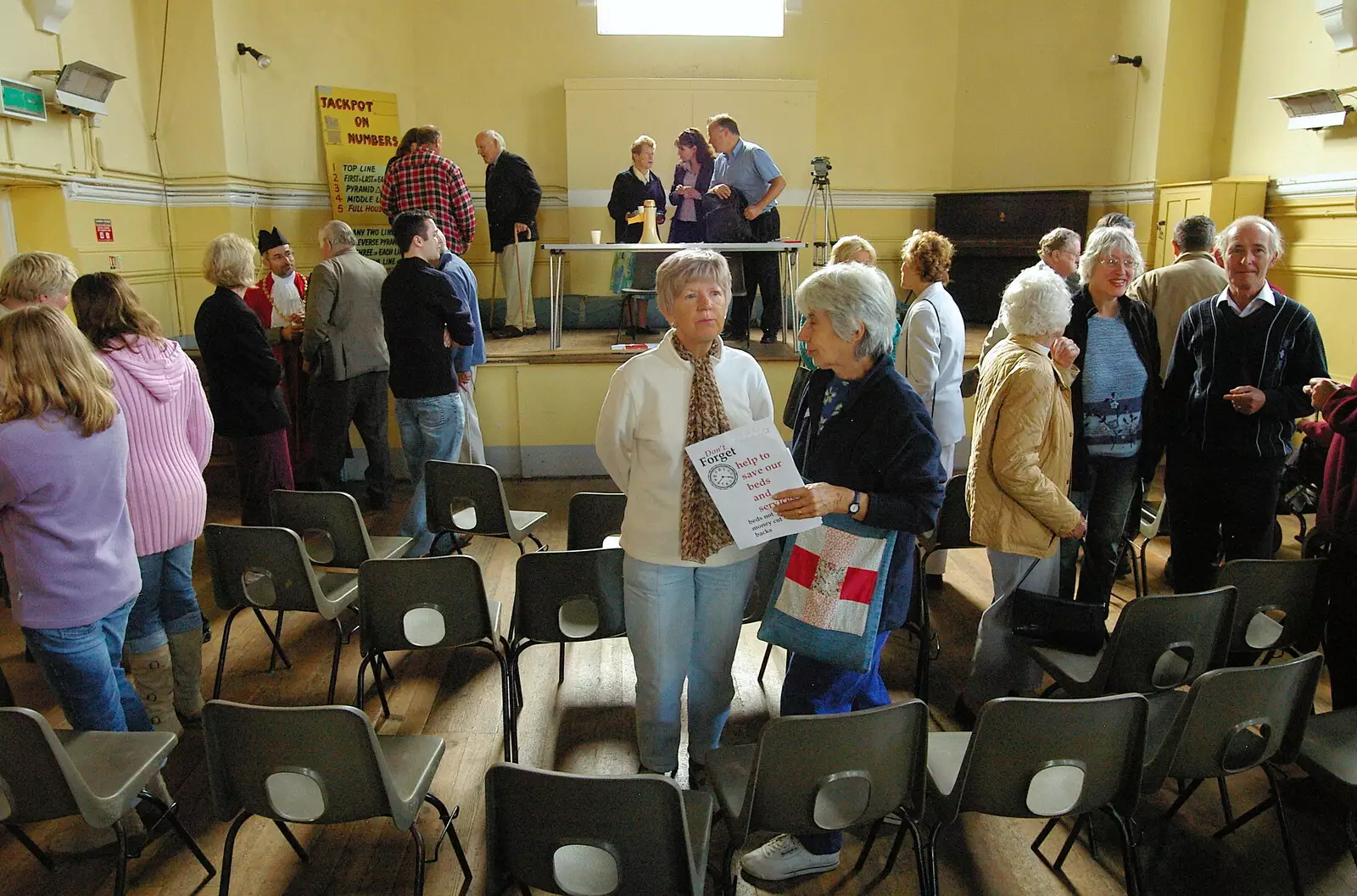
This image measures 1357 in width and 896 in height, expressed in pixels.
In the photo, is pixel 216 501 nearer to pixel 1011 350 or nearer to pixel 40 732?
pixel 40 732

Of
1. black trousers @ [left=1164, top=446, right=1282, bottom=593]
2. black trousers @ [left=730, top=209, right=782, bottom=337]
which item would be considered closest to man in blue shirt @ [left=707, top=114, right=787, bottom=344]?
black trousers @ [left=730, top=209, right=782, bottom=337]

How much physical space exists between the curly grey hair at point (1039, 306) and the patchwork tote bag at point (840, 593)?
0.90 metres

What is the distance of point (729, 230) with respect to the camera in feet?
20.9

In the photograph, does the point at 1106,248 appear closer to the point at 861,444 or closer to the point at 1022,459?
the point at 1022,459

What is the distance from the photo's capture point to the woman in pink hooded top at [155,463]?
2621 millimetres

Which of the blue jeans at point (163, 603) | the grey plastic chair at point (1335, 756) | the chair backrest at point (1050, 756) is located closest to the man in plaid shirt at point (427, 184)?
the blue jeans at point (163, 603)

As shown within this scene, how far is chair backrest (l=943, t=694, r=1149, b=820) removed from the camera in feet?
6.40

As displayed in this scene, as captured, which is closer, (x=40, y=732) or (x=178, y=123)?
(x=40, y=732)

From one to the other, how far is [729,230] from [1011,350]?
3.90 meters

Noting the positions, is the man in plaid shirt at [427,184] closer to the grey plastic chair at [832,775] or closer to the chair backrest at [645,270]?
the chair backrest at [645,270]

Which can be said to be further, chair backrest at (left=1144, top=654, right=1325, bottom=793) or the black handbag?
the black handbag

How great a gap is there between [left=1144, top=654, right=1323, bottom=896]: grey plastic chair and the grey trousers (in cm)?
60

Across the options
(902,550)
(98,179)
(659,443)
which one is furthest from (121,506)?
(98,179)

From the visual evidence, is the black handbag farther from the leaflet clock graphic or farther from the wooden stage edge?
the wooden stage edge
